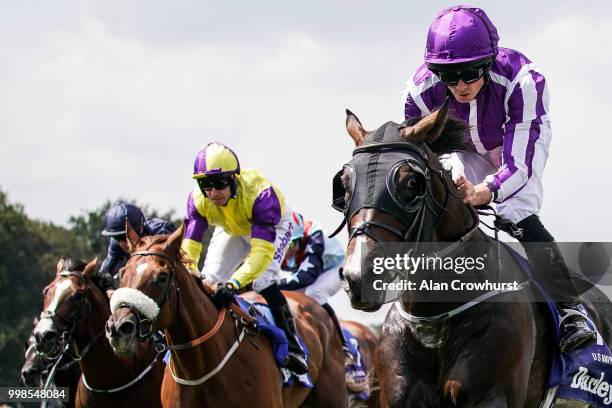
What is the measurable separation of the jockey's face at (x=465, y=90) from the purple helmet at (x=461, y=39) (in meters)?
0.19

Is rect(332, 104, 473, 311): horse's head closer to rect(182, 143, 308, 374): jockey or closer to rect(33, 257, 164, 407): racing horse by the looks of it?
rect(182, 143, 308, 374): jockey

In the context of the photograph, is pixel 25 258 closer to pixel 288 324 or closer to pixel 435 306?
pixel 288 324

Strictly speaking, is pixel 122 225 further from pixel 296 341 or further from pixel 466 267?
pixel 466 267

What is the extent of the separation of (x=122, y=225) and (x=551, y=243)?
5972 millimetres

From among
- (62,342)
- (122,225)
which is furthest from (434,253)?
(122,225)

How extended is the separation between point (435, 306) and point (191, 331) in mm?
3612

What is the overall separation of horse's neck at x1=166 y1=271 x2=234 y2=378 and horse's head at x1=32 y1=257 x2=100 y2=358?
1.68 metres

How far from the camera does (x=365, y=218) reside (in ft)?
16.8

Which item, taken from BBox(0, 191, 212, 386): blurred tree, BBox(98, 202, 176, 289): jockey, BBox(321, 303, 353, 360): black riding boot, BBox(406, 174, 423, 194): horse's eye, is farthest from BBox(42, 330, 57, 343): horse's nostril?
BBox(0, 191, 212, 386): blurred tree

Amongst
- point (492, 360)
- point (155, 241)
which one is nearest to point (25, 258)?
point (155, 241)

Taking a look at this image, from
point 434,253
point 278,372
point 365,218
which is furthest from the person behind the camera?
point 278,372

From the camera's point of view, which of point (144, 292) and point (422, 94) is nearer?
point (422, 94)

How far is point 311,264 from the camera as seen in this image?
42.3 feet

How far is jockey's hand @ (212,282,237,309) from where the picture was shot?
9.23m
